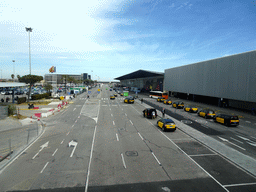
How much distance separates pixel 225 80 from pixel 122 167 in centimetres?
4040

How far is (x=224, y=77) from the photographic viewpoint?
1649 inches

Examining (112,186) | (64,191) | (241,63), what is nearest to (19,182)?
(64,191)

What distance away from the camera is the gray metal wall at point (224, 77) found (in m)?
34.7

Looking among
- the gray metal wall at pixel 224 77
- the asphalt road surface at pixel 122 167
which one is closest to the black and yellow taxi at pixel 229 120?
the asphalt road surface at pixel 122 167

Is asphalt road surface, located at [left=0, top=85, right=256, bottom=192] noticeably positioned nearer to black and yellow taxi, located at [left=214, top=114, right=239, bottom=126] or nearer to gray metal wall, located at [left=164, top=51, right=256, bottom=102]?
Answer: black and yellow taxi, located at [left=214, top=114, right=239, bottom=126]

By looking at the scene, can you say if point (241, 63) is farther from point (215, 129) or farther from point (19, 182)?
point (19, 182)

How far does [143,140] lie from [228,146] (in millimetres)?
7863

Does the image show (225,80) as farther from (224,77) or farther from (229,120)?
(229,120)

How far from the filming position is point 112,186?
349 inches

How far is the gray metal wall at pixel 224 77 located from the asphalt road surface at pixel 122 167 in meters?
27.1

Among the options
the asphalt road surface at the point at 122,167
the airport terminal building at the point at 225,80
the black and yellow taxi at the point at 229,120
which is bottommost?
the asphalt road surface at the point at 122,167

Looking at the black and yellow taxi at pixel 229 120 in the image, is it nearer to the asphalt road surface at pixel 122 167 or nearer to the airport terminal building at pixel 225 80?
the asphalt road surface at pixel 122 167

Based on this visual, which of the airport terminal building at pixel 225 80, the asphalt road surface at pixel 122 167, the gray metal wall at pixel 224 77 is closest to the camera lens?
the asphalt road surface at pixel 122 167

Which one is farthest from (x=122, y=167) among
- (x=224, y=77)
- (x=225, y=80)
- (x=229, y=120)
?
(x=224, y=77)
